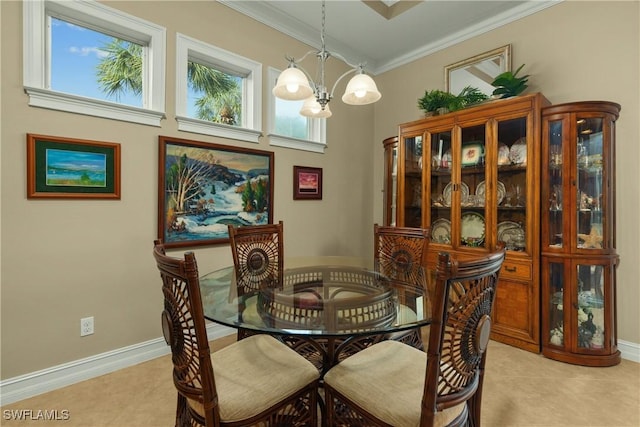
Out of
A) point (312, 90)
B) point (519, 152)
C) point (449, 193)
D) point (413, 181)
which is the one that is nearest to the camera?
point (312, 90)

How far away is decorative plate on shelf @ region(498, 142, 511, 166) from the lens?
2672 mm

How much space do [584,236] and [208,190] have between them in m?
3.07

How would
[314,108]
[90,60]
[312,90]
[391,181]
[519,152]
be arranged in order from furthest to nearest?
[391,181]
[519,152]
[90,60]
[314,108]
[312,90]

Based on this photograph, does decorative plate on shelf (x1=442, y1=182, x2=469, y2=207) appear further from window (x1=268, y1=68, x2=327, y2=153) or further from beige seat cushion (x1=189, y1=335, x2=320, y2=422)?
beige seat cushion (x1=189, y1=335, x2=320, y2=422)

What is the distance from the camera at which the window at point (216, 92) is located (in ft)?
8.48

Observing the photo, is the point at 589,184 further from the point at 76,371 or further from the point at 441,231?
the point at 76,371

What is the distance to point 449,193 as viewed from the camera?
3.02 m

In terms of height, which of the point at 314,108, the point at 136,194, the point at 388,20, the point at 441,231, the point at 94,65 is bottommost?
the point at 441,231

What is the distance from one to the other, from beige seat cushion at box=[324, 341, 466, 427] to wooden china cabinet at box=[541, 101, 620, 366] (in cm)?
169

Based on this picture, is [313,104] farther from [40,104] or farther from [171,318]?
[40,104]

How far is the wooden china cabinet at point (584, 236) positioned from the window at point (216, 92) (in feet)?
8.47

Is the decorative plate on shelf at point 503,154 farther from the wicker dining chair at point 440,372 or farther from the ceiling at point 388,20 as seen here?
the wicker dining chair at point 440,372

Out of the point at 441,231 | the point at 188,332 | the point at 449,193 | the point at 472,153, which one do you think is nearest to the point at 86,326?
the point at 188,332

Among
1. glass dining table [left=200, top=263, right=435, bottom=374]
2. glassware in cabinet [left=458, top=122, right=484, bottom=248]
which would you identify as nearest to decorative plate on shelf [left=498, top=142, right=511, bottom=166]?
glassware in cabinet [left=458, top=122, right=484, bottom=248]
